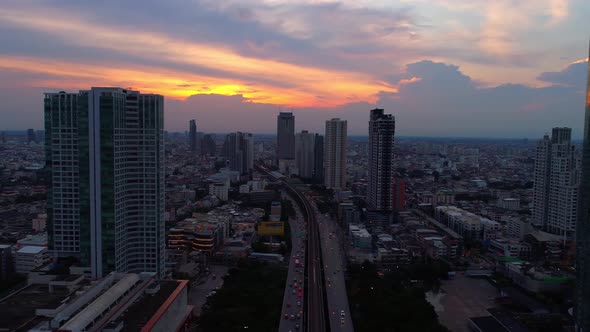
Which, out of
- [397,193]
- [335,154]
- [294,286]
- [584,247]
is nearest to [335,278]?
[294,286]

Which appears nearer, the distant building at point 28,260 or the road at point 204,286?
the road at point 204,286

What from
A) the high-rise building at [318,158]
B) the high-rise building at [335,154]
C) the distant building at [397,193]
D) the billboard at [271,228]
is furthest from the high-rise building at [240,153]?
the billboard at [271,228]

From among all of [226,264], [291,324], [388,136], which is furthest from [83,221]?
[388,136]

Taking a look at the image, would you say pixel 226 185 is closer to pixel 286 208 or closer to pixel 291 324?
pixel 286 208

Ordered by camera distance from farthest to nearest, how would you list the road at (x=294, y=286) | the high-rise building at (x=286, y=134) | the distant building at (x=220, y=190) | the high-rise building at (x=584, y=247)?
the high-rise building at (x=286, y=134), the distant building at (x=220, y=190), the road at (x=294, y=286), the high-rise building at (x=584, y=247)

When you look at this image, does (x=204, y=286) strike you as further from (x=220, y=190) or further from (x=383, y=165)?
(x=220, y=190)

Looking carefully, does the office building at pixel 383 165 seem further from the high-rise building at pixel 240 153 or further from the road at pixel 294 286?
the high-rise building at pixel 240 153

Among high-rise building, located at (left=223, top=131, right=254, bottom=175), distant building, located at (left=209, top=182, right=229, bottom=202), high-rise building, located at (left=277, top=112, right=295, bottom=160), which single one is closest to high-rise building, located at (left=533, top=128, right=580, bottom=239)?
distant building, located at (left=209, top=182, right=229, bottom=202)
